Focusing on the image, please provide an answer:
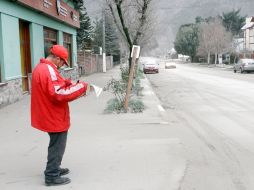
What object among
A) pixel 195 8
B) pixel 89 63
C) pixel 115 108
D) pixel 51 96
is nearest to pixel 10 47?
pixel 115 108

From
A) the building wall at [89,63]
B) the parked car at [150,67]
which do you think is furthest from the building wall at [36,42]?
the parked car at [150,67]

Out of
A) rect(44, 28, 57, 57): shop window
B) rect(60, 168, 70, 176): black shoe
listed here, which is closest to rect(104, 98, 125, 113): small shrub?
rect(60, 168, 70, 176): black shoe

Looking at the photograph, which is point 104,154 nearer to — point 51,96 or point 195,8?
point 51,96

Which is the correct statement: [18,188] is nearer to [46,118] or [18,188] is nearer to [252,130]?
[46,118]

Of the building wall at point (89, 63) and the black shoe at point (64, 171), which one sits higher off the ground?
the building wall at point (89, 63)

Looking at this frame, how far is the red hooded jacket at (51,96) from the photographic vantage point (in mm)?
4629

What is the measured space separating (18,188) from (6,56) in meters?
8.78

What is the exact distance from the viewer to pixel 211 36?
216 ft

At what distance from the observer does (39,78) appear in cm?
470

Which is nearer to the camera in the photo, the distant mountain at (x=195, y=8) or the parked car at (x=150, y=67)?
the parked car at (x=150, y=67)

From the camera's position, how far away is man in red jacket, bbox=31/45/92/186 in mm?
4648

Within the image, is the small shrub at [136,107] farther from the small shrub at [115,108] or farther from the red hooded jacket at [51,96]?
the red hooded jacket at [51,96]

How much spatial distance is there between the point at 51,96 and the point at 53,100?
3.9 inches

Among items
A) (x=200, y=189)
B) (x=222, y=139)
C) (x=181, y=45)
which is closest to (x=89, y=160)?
(x=200, y=189)
